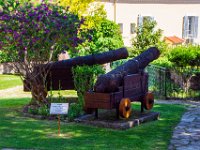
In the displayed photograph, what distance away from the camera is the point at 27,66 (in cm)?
1344

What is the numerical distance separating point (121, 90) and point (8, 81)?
A: 11813 mm

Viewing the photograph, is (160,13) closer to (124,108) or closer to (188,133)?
(124,108)

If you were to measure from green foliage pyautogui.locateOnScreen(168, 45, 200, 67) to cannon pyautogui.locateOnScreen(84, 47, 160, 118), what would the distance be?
6.53 metres

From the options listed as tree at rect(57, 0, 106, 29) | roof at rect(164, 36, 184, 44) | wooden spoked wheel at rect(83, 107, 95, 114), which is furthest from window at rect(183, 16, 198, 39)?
wooden spoked wheel at rect(83, 107, 95, 114)

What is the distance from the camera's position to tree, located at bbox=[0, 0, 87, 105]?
41.0ft

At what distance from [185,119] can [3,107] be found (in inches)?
212

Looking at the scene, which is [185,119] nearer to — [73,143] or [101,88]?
[101,88]

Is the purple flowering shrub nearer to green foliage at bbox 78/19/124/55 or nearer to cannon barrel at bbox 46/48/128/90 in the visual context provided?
cannon barrel at bbox 46/48/128/90

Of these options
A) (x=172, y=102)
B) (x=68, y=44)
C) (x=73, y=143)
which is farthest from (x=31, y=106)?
(x=172, y=102)

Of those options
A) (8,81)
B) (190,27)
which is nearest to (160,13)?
(190,27)

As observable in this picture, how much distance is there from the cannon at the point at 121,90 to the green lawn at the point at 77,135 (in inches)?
22.8

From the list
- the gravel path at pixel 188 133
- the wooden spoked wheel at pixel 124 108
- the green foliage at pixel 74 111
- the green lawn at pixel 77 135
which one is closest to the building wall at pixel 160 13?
the gravel path at pixel 188 133

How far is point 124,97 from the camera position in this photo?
39.9ft

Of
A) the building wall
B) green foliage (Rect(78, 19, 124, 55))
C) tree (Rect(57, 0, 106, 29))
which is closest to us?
tree (Rect(57, 0, 106, 29))
